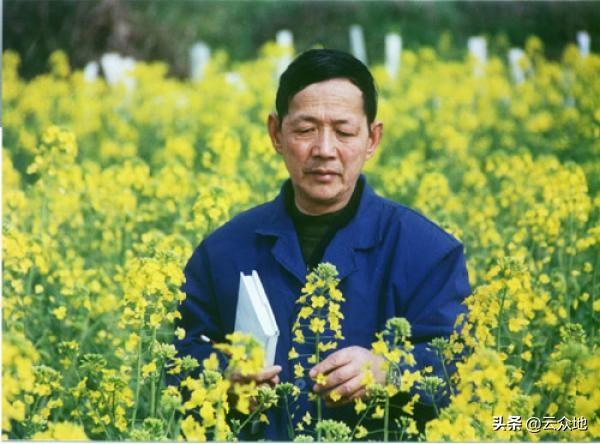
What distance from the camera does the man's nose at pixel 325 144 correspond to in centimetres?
372

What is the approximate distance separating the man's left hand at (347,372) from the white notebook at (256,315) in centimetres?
16

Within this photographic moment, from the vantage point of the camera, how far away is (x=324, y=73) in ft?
12.3

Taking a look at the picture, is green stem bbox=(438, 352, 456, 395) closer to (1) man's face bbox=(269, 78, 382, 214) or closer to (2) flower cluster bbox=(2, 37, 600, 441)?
(2) flower cluster bbox=(2, 37, 600, 441)

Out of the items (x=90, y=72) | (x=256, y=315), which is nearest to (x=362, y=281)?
(x=256, y=315)

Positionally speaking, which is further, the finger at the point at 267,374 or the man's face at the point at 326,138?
the man's face at the point at 326,138

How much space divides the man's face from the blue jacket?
0.44 ft

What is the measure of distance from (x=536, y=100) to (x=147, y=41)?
2767 mm

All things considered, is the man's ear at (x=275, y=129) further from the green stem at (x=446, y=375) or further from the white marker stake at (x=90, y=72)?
the white marker stake at (x=90, y=72)

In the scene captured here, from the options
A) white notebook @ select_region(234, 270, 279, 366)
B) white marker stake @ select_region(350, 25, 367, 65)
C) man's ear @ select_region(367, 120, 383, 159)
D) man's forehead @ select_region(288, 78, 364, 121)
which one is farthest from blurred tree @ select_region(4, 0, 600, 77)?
white notebook @ select_region(234, 270, 279, 366)

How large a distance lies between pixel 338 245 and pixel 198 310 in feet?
1.79

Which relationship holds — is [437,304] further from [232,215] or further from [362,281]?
[232,215]

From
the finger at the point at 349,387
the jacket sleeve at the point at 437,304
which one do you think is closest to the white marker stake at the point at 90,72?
the jacket sleeve at the point at 437,304

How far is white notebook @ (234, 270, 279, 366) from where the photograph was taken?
3.38 m

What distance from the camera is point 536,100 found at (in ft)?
25.3
